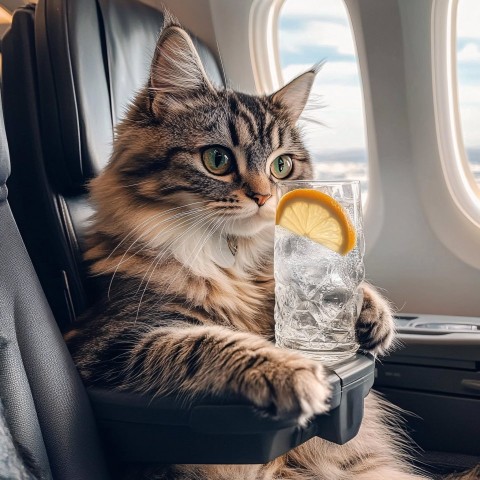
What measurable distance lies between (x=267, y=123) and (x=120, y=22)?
1.65 feet

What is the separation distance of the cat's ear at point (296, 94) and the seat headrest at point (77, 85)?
0.41 m

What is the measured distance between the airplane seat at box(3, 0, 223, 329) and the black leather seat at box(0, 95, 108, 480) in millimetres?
283

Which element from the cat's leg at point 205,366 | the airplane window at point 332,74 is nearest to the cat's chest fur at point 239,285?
the cat's leg at point 205,366

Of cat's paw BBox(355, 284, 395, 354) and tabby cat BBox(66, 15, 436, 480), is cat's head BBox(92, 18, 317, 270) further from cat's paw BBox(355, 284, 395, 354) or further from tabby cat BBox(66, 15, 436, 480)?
cat's paw BBox(355, 284, 395, 354)

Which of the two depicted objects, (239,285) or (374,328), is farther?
(239,285)

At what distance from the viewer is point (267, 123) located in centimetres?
141

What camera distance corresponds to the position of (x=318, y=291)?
1145 mm

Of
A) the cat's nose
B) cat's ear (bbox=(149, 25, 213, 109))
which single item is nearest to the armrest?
the cat's nose

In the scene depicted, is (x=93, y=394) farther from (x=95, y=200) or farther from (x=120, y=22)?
(x=120, y=22)

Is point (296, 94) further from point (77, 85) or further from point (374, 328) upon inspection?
point (374, 328)

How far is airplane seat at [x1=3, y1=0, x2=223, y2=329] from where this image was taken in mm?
1386

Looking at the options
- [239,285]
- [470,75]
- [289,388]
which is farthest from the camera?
[470,75]

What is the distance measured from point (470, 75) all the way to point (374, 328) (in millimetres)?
1198

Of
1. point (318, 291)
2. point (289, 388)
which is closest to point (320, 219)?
point (318, 291)
